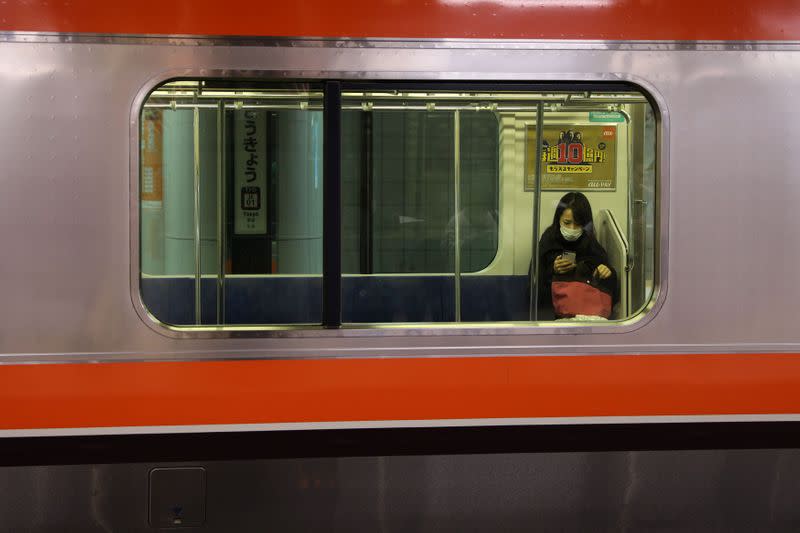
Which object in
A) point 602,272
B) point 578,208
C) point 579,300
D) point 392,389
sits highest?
point 578,208

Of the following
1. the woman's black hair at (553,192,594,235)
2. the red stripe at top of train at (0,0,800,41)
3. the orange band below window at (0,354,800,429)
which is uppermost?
the red stripe at top of train at (0,0,800,41)

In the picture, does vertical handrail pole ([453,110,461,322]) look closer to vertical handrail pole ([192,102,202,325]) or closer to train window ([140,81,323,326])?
train window ([140,81,323,326])

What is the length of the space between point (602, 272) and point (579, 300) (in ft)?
0.52

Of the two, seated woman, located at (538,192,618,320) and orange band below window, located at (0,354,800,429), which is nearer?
orange band below window, located at (0,354,800,429)

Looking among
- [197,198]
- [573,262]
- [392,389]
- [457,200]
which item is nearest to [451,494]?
[392,389]

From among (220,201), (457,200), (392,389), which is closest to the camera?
(392,389)

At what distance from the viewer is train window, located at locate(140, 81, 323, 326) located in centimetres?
332

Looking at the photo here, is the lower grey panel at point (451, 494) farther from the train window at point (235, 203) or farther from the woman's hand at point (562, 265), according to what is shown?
the woman's hand at point (562, 265)

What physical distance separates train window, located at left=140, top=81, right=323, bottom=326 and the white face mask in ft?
3.39

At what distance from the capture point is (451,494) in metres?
3.36

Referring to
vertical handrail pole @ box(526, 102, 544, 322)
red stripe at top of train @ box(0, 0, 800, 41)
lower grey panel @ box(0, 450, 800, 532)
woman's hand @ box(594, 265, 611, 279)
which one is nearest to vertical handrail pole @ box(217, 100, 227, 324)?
red stripe at top of train @ box(0, 0, 800, 41)

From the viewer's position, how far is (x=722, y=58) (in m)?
3.40

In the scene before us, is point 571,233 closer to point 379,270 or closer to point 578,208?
point 578,208

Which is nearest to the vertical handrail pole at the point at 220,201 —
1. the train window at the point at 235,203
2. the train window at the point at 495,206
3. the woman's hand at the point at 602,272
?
the train window at the point at 235,203
